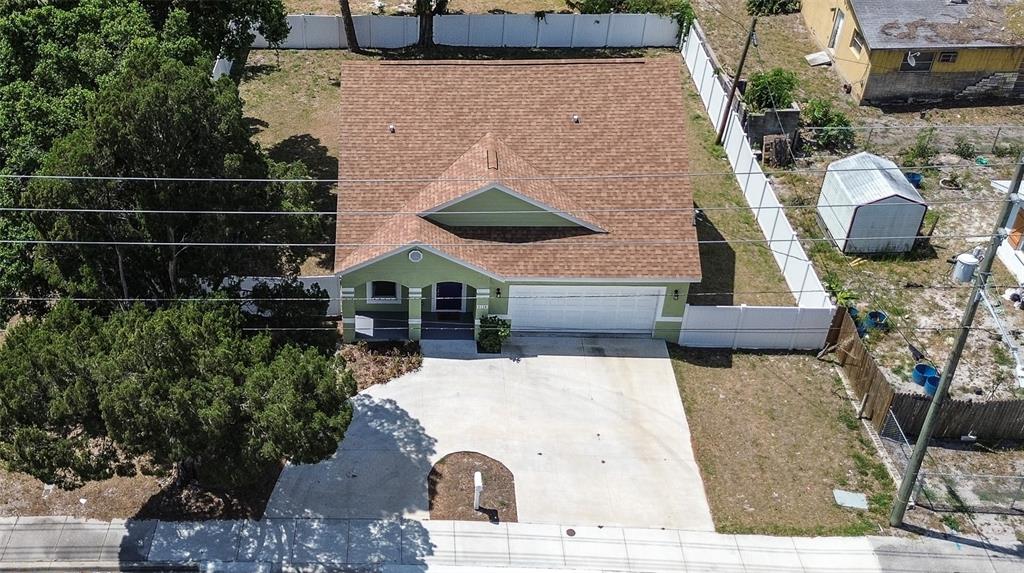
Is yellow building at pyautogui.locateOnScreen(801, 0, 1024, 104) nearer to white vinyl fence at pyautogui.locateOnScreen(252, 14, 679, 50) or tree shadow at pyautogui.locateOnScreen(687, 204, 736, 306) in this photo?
white vinyl fence at pyautogui.locateOnScreen(252, 14, 679, 50)

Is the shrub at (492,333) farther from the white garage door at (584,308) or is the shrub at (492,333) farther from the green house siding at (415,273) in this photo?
the green house siding at (415,273)

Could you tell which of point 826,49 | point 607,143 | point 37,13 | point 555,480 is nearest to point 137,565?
point 555,480

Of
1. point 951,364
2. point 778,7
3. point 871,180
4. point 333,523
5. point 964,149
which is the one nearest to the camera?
point 951,364

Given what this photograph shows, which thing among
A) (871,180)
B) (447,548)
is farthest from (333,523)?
(871,180)

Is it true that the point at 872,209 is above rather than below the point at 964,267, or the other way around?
above

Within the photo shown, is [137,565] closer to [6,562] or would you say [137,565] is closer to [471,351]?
[6,562]

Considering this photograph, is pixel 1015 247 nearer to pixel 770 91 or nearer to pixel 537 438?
pixel 770 91

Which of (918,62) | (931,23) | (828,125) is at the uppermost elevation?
(931,23)
